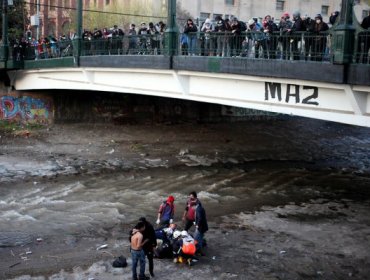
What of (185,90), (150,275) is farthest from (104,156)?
(150,275)

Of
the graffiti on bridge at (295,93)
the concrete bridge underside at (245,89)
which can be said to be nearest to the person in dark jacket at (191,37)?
the concrete bridge underside at (245,89)

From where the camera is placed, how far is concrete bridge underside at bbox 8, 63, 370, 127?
496 inches

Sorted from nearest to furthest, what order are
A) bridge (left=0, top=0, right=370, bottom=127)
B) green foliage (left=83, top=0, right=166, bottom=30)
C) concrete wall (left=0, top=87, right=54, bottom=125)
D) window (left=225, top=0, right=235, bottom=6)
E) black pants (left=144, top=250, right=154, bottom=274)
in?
1. black pants (left=144, top=250, right=154, bottom=274)
2. bridge (left=0, top=0, right=370, bottom=127)
3. concrete wall (left=0, top=87, right=54, bottom=125)
4. green foliage (left=83, top=0, right=166, bottom=30)
5. window (left=225, top=0, right=235, bottom=6)

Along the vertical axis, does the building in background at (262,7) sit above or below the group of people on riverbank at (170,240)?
above

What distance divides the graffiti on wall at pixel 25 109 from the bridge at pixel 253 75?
8811 mm

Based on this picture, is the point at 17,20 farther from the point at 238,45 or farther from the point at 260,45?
the point at 260,45

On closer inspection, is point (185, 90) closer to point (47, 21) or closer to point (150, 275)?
point (150, 275)

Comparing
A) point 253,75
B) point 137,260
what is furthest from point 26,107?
point 137,260

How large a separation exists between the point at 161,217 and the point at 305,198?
7735 millimetres

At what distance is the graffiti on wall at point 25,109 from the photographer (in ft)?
103

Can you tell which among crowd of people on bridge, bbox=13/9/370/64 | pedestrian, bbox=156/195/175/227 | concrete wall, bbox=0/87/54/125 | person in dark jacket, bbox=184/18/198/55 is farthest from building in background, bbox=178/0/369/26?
pedestrian, bbox=156/195/175/227

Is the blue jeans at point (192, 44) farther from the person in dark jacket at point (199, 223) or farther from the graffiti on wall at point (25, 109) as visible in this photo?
the graffiti on wall at point (25, 109)

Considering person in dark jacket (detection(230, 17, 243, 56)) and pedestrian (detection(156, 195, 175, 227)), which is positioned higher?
person in dark jacket (detection(230, 17, 243, 56))

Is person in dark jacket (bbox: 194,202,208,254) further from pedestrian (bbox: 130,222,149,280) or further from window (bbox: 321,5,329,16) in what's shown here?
window (bbox: 321,5,329,16)
